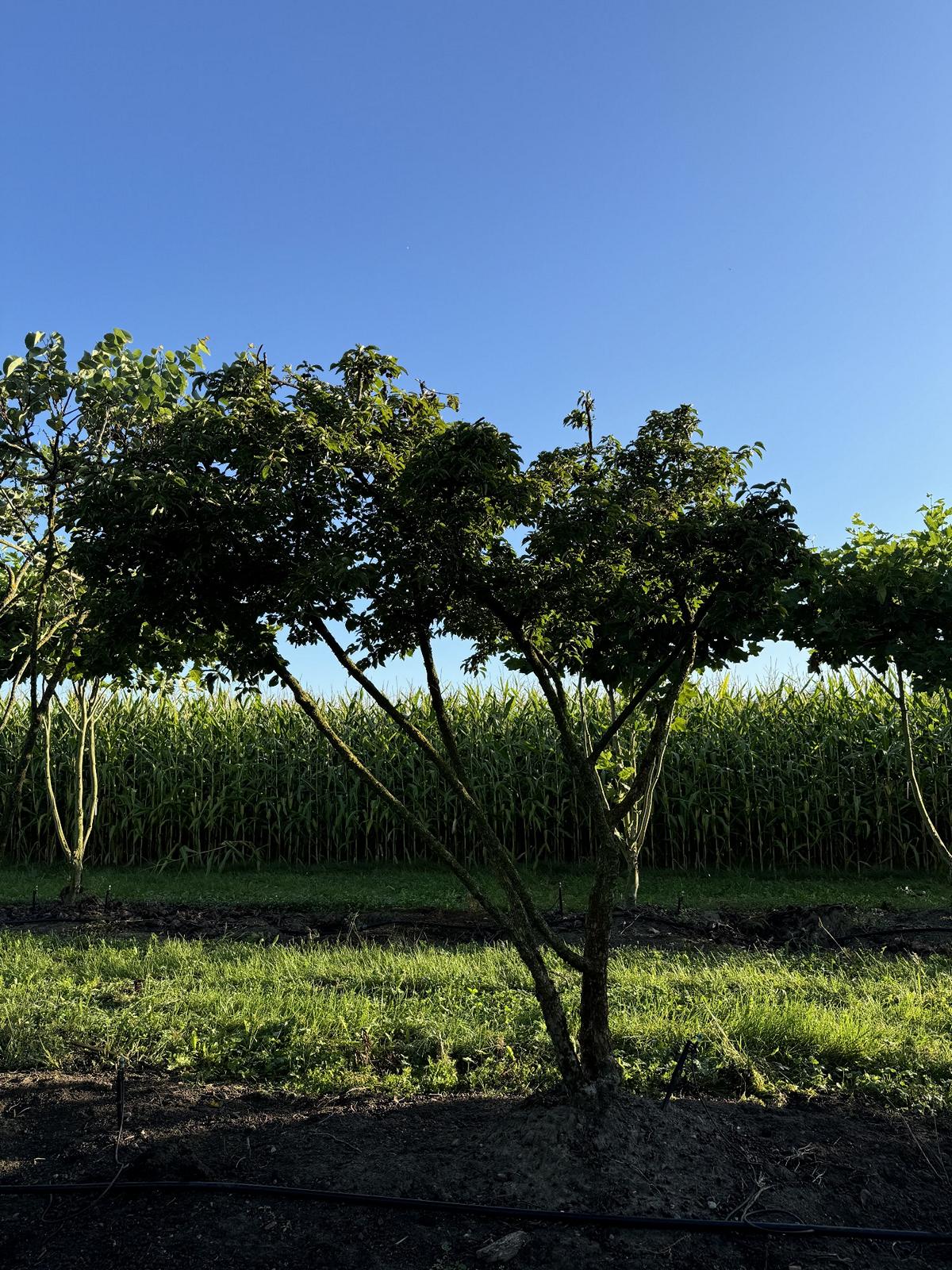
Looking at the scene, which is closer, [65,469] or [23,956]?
[23,956]

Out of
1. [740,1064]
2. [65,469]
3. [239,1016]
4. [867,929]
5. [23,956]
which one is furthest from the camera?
[867,929]

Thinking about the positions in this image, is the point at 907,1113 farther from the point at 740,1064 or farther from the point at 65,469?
the point at 65,469

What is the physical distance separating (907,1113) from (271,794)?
9560 mm

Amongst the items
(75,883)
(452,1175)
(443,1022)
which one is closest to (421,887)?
(75,883)

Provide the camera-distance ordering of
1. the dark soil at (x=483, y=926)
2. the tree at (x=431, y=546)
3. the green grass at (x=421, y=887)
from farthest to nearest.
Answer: the green grass at (x=421, y=887), the dark soil at (x=483, y=926), the tree at (x=431, y=546)

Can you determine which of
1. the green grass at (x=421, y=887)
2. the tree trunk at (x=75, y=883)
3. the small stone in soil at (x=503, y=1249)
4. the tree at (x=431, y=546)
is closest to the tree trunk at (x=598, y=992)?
the tree at (x=431, y=546)

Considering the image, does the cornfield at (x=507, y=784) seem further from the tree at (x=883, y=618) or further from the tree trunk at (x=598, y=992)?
the tree trunk at (x=598, y=992)

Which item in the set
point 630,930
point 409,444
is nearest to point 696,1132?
point 409,444

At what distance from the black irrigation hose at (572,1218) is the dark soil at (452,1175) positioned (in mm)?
27

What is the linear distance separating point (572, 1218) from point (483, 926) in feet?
16.3

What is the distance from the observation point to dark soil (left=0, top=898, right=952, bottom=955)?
291 inches

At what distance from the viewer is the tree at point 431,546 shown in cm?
357

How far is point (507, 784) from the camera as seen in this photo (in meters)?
11.7

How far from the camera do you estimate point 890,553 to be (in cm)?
702
